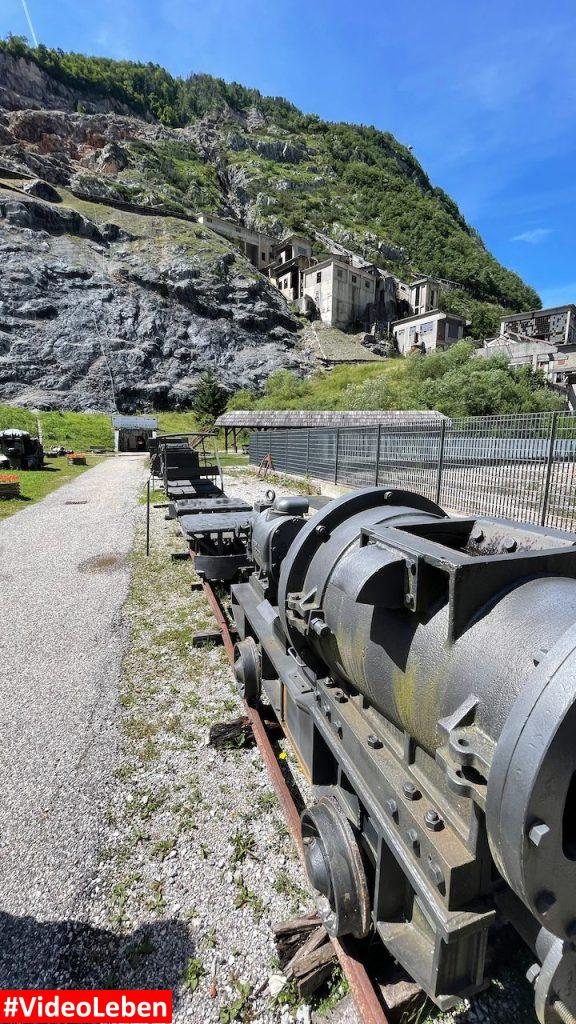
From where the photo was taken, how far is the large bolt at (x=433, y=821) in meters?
1.63

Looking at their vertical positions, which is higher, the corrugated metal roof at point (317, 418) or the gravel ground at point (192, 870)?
the corrugated metal roof at point (317, 418)

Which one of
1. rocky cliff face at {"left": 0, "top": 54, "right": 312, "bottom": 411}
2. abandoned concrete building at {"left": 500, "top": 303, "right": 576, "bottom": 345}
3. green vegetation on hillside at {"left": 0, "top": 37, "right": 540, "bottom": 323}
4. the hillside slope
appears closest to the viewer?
rocky cliff face at {"left": 0, "top": 54, "right": 312, "bottom": 411}

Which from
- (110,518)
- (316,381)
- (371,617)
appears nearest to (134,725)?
(371,617)

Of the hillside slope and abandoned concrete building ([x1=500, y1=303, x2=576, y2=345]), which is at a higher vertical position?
the hillside slope

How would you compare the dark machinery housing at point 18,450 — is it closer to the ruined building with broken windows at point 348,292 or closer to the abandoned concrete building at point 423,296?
the ruined building with broken windows at point 348,292

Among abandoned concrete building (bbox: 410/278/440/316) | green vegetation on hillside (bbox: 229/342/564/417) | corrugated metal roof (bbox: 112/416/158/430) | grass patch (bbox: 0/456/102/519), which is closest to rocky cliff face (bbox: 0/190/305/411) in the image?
green vegetation on hillside (bbox: 229/342/564/417)

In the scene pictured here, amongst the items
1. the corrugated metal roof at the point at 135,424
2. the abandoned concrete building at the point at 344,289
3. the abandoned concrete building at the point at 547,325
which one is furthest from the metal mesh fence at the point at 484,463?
the abandoned concrete building at the point at 344,289

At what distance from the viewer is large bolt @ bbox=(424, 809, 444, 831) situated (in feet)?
5.36

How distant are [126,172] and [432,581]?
122 metres

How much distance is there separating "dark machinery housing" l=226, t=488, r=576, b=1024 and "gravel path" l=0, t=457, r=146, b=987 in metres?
1.61

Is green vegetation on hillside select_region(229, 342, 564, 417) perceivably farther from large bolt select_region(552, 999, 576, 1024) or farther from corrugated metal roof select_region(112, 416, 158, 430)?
large bolt select_region(552, 999, 576, 1024)

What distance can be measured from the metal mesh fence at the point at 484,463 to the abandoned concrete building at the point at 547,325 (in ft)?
183

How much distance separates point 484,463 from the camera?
10.7 m

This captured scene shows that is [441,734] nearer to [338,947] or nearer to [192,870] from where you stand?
[338,947]
